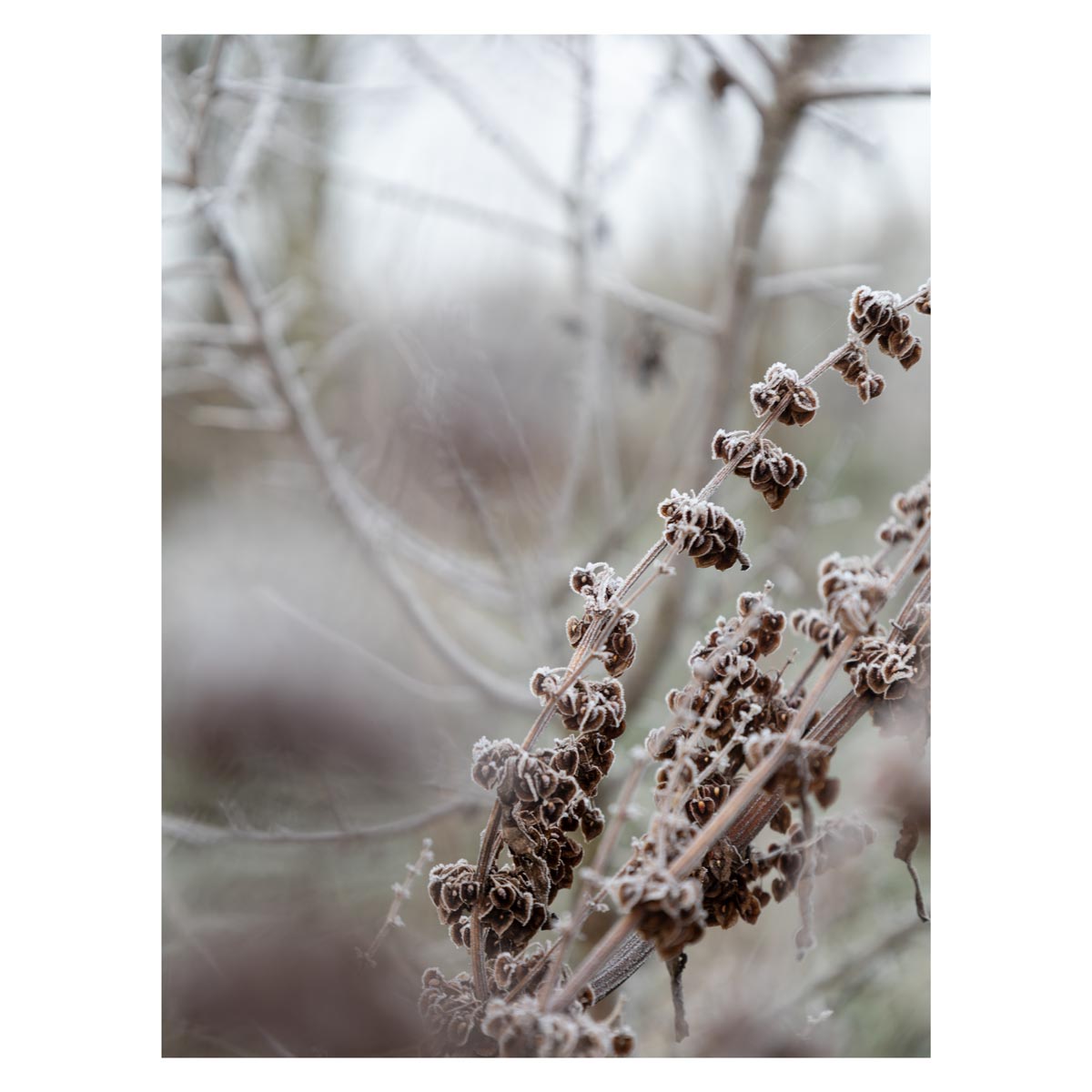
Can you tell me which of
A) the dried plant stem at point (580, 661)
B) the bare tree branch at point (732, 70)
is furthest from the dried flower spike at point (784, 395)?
the bare tree branch at point (732, 70)

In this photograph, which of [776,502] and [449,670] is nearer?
[776,502]

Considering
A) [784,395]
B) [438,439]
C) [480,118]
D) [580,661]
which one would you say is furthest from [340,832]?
[480,118]

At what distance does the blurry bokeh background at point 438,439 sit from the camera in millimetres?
921

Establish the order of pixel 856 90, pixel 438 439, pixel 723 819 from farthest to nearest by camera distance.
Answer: pixel 438 439 < pixel 856 90 < pixel 723 819

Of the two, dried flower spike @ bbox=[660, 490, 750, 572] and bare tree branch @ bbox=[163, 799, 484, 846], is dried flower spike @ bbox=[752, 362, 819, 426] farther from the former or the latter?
bare tree branch @ bbox=[163, 799, 484, 846]

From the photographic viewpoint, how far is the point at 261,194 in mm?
1032

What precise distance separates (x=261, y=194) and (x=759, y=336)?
0.59m

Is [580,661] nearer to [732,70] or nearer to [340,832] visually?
[340,832]

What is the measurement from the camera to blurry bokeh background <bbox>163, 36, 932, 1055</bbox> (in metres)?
0.92

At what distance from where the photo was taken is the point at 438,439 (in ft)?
3.35
